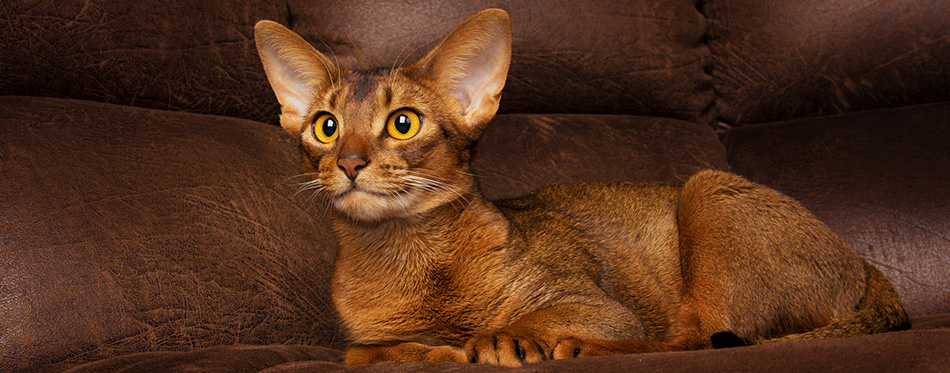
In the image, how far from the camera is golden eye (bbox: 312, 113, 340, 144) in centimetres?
176

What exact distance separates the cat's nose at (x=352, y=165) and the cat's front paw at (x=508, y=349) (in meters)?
0.51

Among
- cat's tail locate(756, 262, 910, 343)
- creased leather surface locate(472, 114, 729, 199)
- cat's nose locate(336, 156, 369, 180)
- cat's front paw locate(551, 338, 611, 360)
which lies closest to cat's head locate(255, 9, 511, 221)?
cat's nose locate(336, 156, 369, 180)

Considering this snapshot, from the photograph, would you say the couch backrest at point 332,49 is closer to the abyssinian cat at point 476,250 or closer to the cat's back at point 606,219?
the abyssinian cat at point 476,250

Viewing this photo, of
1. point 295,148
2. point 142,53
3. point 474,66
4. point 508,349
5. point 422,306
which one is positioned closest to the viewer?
→ point 508,349

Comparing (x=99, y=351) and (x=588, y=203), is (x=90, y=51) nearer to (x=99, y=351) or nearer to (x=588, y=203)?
(x=99, y=351)

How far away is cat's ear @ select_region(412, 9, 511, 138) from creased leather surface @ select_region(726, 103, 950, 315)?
5.34 feet

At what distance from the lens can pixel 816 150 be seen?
2.77 m

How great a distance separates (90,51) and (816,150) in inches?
118

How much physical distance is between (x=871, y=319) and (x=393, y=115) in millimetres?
1408

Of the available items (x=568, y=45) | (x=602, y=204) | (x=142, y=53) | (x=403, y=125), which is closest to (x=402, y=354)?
(x=403, y=125)

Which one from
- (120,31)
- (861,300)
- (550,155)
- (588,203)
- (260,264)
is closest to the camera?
(861,300)

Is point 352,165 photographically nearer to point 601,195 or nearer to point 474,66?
point 474,66

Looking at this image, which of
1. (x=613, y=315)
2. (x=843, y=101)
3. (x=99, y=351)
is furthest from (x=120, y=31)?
(x=843, y=101)

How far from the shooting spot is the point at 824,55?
2.86 metres
